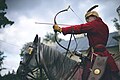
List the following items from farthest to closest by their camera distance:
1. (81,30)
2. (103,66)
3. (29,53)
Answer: (29,53) → (81,30) → (103,66)

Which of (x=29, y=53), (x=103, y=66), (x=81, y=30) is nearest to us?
→ (x=103, y=66)

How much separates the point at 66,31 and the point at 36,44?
801 mm

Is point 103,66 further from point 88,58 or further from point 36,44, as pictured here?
point 36,44

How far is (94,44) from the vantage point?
5867 mm

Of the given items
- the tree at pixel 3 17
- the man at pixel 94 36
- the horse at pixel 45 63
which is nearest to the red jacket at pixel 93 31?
the man at pixel 94 36

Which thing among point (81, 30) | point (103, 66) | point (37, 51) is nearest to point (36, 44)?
point (37, 51)

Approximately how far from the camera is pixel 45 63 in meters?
6.25

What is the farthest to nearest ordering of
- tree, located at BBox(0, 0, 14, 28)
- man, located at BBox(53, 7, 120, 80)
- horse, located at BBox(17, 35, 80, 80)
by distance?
tree, located at BBox(0, 0, 14, 28), horse, located at BBox(17, 35, 80, 80), man, located at BBox(53, 7, 120, 80)

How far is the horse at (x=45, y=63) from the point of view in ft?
20.4

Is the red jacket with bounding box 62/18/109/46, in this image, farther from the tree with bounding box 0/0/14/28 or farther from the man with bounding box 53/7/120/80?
the tree with bounding box 0/0/14/28

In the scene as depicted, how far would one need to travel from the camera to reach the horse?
20.4 feet

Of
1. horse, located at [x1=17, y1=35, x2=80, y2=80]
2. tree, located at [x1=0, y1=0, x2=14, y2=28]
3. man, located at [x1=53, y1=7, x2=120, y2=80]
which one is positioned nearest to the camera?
man, located at [x1=53, y1=7, x2=120, y2=80]

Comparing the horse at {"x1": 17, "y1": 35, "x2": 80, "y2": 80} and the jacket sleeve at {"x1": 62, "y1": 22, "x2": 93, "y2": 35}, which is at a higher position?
the jacket sleeve at {"x1": 62, "y1": 22, "x2": 93, "y2": 35}

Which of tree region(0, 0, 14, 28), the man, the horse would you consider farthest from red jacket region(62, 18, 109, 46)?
tree region(0, 0, 14, 28)
